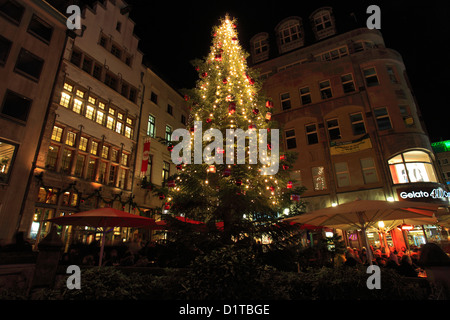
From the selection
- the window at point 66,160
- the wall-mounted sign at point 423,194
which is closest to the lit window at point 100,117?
the window at point 66,160

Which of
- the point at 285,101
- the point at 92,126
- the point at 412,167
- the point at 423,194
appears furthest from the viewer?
the point at 285,101

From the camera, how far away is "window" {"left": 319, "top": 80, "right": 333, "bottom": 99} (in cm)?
2397

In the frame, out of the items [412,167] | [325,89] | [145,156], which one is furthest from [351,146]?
[145,156]

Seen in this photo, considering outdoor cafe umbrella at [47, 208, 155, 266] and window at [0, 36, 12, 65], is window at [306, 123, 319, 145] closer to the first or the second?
outdoor cafe umbrella at [47, 208, 155, 266]

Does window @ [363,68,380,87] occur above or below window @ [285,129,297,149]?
above

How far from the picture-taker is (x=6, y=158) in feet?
42.6

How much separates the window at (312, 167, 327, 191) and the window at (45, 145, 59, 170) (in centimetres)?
1961

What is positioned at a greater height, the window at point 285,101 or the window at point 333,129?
the window at point 285,101

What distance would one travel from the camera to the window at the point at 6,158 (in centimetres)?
1267

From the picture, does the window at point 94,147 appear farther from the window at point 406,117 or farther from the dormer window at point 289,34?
the window at point 406,117

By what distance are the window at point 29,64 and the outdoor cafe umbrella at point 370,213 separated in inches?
679

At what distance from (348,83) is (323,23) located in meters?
9.17

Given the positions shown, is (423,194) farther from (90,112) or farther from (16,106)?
(16,106)

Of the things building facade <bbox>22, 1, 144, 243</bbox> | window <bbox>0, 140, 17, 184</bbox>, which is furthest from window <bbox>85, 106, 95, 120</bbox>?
window <bbox>0, 140, 17, 184</bbox>
